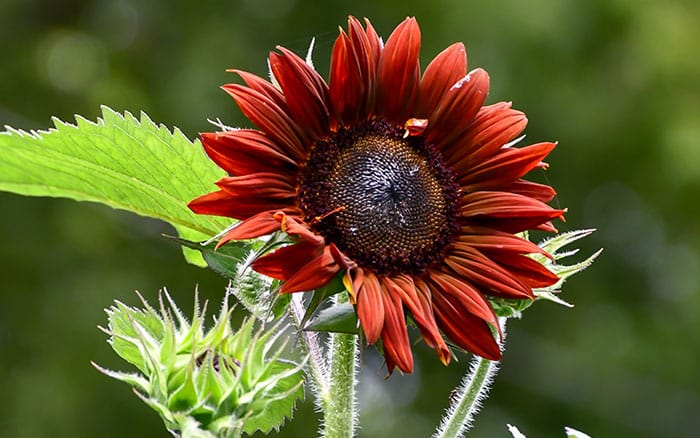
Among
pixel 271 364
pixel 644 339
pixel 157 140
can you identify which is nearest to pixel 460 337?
pixel 271 364

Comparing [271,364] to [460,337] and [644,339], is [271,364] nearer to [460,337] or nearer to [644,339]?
[460,337]

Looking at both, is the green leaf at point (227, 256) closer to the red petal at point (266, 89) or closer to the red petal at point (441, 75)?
the red petal at point (266, 89)

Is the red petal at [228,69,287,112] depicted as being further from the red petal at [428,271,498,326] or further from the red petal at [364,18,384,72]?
the red petal at [428,271,498,326]

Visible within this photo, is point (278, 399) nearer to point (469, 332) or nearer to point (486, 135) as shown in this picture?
point (469, 332)

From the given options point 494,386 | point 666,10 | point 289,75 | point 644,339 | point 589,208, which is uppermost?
point 289,75

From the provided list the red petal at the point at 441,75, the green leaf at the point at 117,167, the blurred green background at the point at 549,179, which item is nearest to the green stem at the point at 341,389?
the green leaf at the point at 117,167

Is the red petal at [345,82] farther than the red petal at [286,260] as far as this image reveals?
Yes
